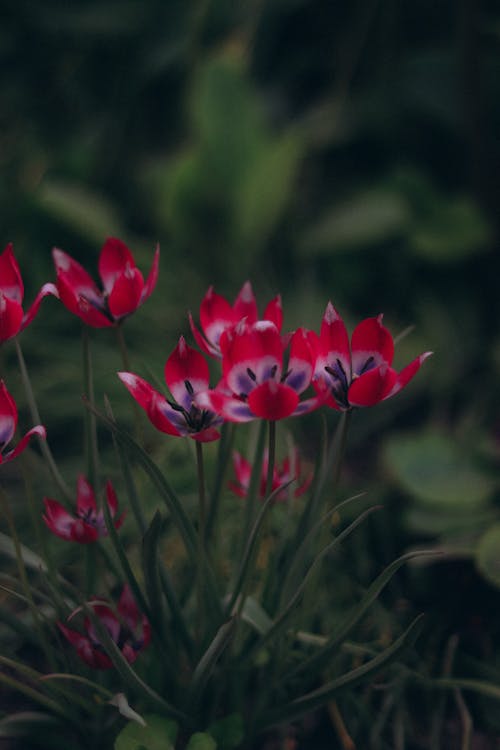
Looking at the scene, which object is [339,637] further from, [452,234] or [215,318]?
[452,234]

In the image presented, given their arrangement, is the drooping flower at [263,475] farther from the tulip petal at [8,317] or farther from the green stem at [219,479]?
the tulip petal at [8,317]

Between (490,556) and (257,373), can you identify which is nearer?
(257,373)

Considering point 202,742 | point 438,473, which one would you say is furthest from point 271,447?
point 438,473

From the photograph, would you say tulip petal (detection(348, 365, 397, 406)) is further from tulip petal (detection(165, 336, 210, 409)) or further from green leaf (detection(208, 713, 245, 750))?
green leaf (detection(208, 713, 245, 750))

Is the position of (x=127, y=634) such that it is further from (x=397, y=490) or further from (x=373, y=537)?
(x=397, y=490)

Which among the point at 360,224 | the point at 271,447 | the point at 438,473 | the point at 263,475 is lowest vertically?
the point at 438,473

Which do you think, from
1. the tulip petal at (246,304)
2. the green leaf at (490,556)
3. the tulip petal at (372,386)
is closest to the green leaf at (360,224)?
the green leaf at (490,556)

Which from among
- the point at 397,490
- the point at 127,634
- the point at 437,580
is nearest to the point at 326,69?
the point at 397,490
